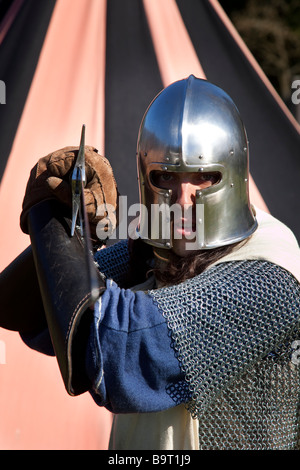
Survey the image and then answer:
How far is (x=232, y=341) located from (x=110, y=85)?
184 cm

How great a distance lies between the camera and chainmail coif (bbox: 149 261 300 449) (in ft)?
5.32

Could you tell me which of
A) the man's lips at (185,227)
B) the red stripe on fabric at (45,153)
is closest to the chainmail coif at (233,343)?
the man's lips at (185,227)

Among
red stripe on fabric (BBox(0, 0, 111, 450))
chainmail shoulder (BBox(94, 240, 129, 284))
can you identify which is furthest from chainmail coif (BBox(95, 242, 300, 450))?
red stripe on fabric (BBox(0, 0, 111, 450))

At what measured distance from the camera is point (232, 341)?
163cm

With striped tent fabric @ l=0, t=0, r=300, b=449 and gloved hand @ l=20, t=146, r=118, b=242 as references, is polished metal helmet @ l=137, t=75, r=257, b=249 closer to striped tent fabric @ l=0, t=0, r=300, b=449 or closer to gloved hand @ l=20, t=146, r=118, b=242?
gloved hand @ l=20, t=146, r=118, b=242

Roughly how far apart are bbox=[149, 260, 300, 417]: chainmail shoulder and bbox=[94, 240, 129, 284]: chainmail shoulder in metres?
0.55

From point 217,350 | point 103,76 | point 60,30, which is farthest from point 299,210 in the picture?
point 217,350

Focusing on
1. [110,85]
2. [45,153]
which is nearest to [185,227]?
[45,153]

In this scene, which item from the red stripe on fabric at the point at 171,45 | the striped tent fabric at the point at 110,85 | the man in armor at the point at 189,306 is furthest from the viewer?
the red stripe on fabric at the point at 171,45

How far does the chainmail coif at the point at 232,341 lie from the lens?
1.62m

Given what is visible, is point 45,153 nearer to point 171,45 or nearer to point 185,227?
point 171,45

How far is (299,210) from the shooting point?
3.13 metres

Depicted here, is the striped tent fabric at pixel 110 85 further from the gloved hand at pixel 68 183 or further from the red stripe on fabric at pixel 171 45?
the gloved hand at pixel 68 183
